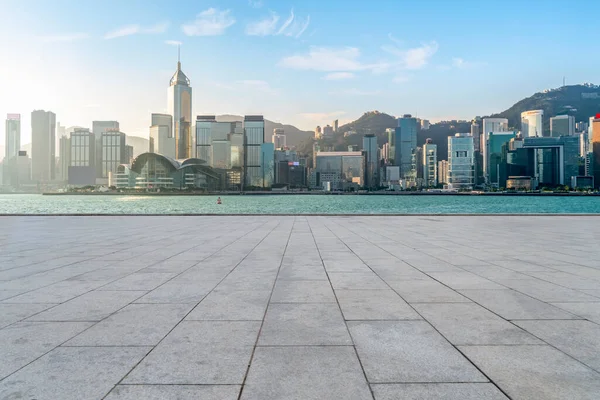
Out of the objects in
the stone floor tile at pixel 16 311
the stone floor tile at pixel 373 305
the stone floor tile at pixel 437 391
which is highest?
the stone floor tile at pixel 373 305

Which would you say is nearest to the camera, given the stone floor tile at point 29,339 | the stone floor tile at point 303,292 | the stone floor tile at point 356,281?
the stone floor tile at point 29,339

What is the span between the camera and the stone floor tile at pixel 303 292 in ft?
22.5

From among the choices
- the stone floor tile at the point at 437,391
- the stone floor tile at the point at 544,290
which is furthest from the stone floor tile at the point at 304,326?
the stone floor tile at the point at 544,290

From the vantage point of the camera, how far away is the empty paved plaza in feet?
12.6

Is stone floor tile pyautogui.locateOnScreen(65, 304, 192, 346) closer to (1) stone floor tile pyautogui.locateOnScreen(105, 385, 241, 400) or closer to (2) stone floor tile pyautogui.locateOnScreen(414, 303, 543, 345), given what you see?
(1) stone floor tile pyautogui.locateOnScreen(105, 385, 241, 400)

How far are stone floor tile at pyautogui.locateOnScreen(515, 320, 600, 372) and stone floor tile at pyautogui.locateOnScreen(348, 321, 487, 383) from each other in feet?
4.32

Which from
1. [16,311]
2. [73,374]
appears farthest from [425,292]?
[16,311]


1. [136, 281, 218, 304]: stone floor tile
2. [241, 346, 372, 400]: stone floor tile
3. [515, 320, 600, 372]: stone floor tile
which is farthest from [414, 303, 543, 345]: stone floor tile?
[136, 281, 218, 304]: stone floor tile

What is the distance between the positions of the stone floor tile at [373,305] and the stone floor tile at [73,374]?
305 centimetres

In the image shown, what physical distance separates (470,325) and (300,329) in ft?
7.73

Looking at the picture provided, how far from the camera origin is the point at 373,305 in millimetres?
6523

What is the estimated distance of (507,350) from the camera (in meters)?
4.68

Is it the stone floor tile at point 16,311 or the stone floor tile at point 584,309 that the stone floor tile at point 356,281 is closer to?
the stone floor tile at point 584,309

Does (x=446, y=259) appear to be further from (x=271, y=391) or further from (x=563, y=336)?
(x=271, y=391)
